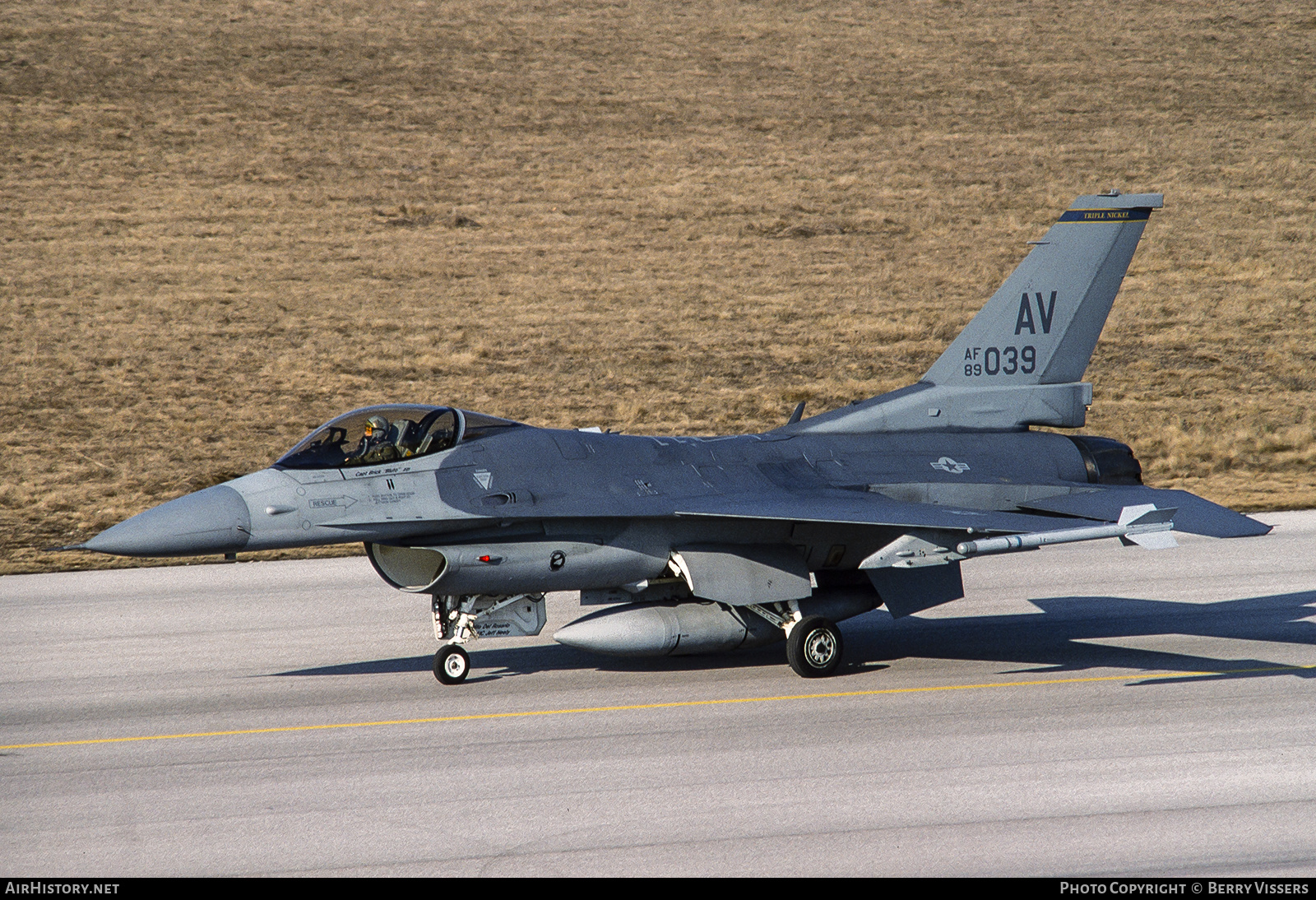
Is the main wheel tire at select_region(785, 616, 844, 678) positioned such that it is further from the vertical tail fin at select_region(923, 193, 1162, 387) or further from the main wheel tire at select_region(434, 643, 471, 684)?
the vertical tail fin at select_region(923, 193, 1162, 387)

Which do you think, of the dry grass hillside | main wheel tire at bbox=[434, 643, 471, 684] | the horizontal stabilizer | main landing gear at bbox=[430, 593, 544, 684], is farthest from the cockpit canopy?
the dry grass hillside

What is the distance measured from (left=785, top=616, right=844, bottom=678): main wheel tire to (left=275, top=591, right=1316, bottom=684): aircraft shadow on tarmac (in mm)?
413

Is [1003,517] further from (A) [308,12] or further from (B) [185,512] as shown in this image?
(A) [308,12]

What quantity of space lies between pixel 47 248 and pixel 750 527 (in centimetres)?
3027

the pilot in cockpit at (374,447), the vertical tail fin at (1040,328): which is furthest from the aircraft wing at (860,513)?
the pilot in cockpit at (374,447)

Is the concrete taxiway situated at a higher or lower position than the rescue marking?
lower

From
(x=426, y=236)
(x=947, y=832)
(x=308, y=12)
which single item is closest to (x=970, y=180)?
(x=426, y=236)

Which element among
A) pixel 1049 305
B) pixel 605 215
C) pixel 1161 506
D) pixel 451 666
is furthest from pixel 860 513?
pixel 605 215

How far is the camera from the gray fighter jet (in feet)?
34.7

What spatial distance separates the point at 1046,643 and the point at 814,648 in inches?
116

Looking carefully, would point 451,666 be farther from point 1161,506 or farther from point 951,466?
point 1161,506

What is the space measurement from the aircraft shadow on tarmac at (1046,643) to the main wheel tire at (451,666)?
52cm

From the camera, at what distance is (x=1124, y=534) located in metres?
10.0

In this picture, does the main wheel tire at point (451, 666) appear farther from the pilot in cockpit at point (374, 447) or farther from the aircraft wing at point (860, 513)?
the aircraft wing at point (860, 513)
